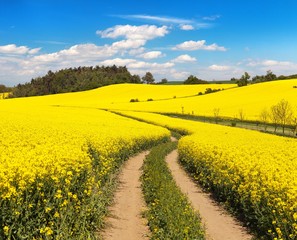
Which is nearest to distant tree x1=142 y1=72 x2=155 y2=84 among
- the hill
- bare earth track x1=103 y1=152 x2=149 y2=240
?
the hill

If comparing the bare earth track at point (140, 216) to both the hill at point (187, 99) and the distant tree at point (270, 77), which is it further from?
the distant tree at point (270, 77)

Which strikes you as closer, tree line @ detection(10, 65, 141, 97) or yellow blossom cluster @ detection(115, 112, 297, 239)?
yellow blossom cluster @ detection(115, 112, 297, 239)

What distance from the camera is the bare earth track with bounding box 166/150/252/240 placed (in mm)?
10516

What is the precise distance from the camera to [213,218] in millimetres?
12070

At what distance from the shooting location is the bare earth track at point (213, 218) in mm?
10516

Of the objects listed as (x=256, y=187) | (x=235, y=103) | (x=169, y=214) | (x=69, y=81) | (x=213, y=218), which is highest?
(x=69, y=81)

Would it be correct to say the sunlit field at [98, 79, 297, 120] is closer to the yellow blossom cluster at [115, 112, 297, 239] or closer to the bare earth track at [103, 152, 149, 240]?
the yellow blossom cluster at [115, 112, 297, 239]

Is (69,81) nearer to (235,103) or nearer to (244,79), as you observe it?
(244,79)

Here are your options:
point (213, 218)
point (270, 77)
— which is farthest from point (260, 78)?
point (213, 218)

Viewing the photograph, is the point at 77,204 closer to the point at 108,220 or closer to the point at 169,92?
the point at 108,220

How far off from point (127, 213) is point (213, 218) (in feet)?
8.45

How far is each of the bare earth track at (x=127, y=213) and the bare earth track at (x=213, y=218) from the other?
170 cm

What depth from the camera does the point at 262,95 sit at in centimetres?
8956

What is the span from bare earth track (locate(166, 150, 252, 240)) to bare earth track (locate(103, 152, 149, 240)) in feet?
5.57
